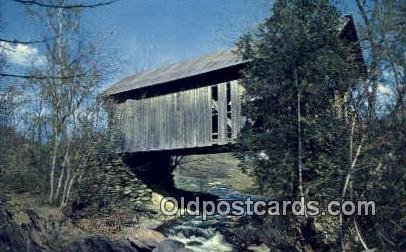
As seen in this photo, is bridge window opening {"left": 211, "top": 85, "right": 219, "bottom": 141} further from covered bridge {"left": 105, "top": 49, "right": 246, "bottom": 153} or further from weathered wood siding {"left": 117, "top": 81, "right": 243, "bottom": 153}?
weathered wood siding {"left": 117, "top": 81, "right": 243, "bottom": 153}

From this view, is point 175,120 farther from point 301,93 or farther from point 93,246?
point 93,246

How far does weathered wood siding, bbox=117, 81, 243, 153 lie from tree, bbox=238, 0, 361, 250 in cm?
315

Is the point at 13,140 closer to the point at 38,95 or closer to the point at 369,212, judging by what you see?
the point at 38,95

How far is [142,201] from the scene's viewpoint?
20.3 metres

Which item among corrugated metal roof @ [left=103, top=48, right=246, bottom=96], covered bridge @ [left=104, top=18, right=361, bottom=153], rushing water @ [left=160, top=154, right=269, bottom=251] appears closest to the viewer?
rushing water @ [left=160, top=154, right=269, bottom=251]

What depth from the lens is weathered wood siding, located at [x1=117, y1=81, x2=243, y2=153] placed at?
1647 cm

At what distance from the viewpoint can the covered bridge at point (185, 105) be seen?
1633 centimetres

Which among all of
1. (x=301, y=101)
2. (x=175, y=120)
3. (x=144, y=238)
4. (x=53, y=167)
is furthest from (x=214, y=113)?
(x=53, y=167)

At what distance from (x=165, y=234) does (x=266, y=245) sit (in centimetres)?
443

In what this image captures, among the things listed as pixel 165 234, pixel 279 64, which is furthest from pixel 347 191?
pixel 165 234

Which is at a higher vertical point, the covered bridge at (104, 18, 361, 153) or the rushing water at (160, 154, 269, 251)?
the covered bridge at (104, 18, 361, 153)

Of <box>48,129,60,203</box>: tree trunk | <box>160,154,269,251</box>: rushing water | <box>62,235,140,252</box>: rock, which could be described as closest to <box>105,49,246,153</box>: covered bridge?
<box>160,154,269,251</box>: rushing water

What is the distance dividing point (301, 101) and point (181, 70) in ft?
25.4

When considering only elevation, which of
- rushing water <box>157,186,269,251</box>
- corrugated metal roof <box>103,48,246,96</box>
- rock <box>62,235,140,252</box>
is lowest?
rushing water <box>157,186,269,251</box>
